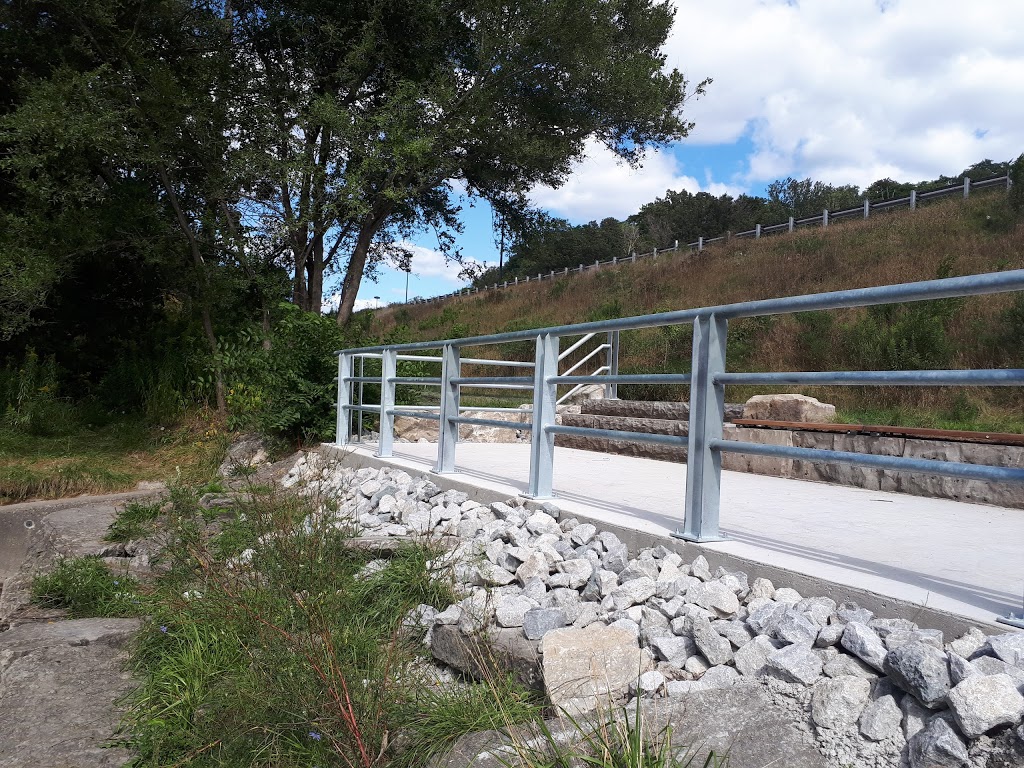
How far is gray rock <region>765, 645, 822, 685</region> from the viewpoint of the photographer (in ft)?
7.43

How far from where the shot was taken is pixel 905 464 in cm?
267

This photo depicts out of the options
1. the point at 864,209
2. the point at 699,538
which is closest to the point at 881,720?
the point at 699,538

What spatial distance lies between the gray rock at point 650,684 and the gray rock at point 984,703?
851 mm

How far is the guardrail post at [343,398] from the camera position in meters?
8.30

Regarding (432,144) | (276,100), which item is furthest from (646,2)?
(276,100)

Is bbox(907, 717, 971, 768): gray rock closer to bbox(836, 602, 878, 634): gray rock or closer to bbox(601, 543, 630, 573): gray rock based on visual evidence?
bbox(836, 602, 878, 634): gray rock

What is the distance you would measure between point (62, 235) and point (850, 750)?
12561 mm

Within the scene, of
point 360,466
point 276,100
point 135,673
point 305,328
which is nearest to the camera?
point 135,673

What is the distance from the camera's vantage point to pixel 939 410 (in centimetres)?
972

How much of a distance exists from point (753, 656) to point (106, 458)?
1029 cm

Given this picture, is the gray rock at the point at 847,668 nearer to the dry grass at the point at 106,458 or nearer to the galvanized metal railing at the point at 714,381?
the galvanized metal railing at the point at 714,381

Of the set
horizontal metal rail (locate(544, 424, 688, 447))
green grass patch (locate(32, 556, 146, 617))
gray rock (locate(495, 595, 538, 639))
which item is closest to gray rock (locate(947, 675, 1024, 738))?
gray rock (locate(495, 595, 538, 639))

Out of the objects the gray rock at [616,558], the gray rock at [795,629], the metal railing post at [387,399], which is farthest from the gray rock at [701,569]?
the metal railing post at [387,399]

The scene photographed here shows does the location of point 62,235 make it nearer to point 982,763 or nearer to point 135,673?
point 135,673
